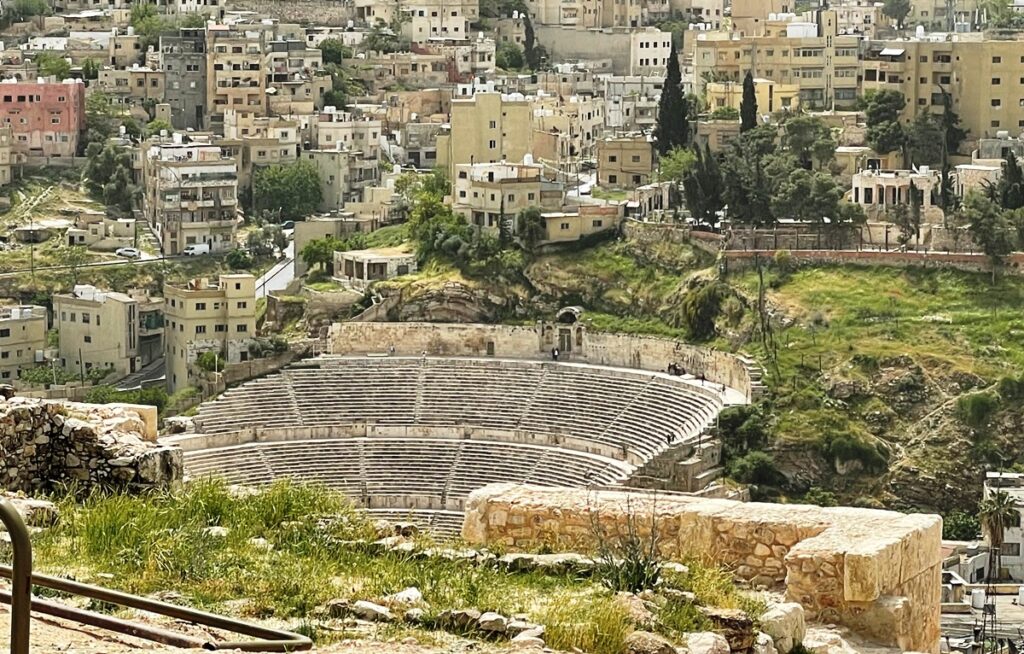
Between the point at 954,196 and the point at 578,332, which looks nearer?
the point at 578,332

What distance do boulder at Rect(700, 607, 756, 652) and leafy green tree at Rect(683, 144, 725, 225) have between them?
163 feet

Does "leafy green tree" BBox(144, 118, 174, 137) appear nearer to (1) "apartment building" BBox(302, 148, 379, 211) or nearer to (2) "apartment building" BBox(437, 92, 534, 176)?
(1) "apartment building" BBox(302, 148, 379, 211)

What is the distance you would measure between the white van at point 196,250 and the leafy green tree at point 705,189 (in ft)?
Result: 43.6

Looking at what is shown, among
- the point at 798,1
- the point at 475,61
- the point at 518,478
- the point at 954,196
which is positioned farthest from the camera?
the point at 798,1

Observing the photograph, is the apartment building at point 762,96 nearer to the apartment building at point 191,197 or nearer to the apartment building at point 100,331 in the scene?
the apartment building at point 191,197

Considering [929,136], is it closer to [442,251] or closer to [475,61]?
[442,251]

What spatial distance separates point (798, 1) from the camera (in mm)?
99312

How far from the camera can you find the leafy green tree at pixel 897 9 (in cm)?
9625

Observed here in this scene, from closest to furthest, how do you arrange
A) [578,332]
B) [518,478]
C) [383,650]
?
[383,650], [518,478], [578,332]

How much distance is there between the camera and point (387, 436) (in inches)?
2045

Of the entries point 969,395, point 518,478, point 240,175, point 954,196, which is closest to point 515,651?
point 518,478

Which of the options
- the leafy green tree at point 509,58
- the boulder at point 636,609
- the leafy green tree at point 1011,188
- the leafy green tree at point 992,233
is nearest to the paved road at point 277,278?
the leafy green tree at point 992,233

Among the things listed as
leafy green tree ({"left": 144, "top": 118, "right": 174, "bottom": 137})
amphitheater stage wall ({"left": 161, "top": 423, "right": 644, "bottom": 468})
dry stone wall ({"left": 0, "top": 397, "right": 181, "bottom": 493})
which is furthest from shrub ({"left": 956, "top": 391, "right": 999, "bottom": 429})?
dry stone wall ({"left": 0, "top": 397, "right": 181, "bottom": 493})

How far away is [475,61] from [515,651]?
7541cm
